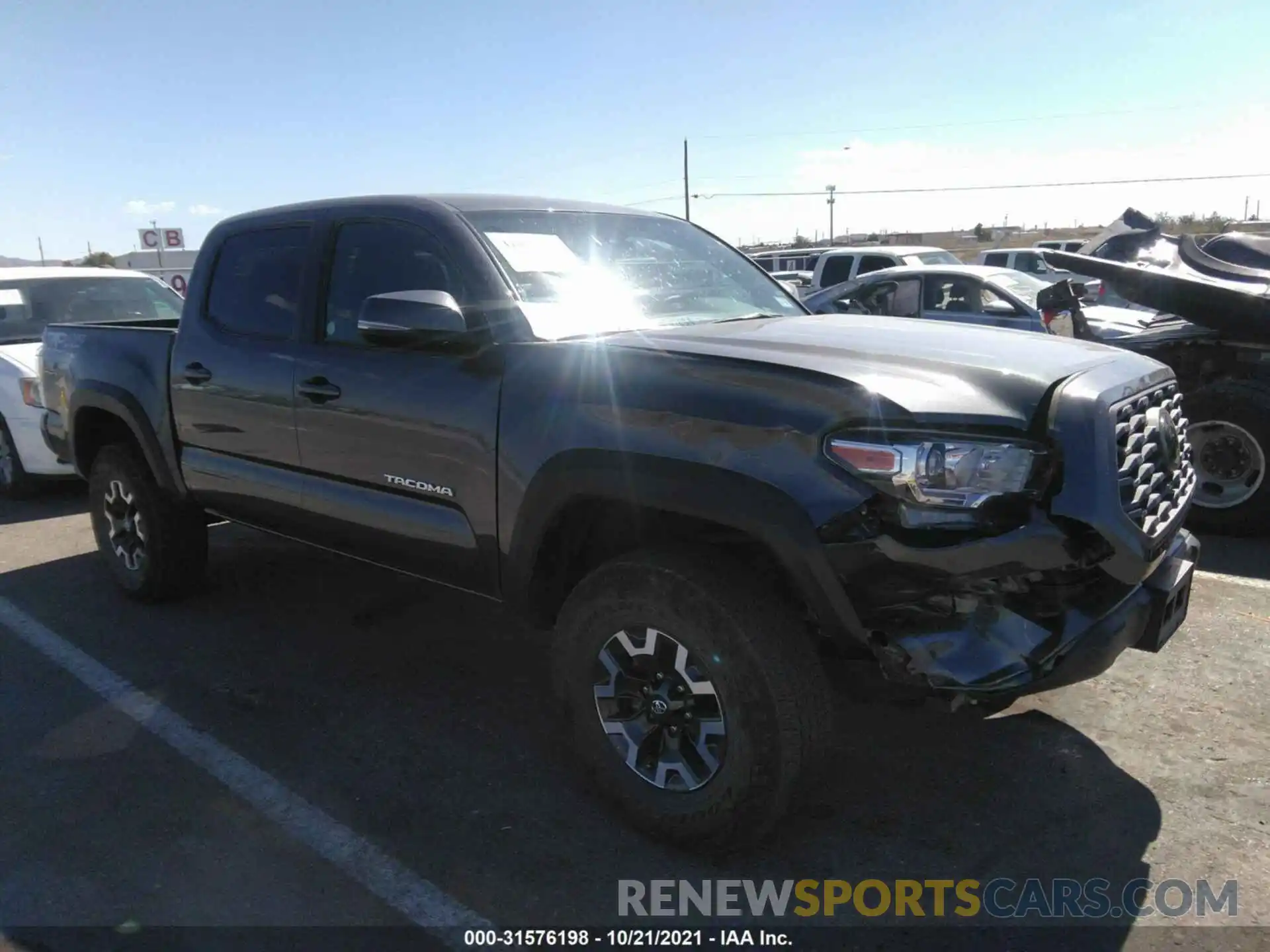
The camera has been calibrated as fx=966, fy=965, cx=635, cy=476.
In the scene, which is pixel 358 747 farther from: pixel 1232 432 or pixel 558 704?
pixel 1232 432

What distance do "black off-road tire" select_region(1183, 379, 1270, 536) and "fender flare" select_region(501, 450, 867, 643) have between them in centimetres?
439

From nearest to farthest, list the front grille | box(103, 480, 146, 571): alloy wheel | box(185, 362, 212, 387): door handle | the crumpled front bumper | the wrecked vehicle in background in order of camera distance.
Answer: the crumpled front bumper, the front grille, box(185, 362, 212, 387): door handle, box(103, 480, 146, 571): alloy wheel, the wrecked vehicle in background

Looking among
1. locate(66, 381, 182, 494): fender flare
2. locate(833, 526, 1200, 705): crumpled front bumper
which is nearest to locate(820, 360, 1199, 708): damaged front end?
locate(833, 526, 1200, 705): crumpled front bumper

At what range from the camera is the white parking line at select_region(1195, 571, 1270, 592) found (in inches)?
198

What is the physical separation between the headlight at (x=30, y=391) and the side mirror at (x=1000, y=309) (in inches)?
339

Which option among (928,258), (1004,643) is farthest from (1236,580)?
(928,258)

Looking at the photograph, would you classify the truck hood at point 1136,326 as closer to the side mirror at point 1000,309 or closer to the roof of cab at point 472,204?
the side mirror at point 1000,309

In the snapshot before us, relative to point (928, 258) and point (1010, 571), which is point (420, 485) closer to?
point (1010, 571)

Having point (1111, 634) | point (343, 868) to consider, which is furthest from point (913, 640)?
point (343, 868)

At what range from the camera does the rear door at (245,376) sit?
4027mm

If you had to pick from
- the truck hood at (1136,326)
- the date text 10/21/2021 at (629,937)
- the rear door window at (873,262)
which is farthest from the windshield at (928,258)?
the date text 10/21/2021 at (629,937)

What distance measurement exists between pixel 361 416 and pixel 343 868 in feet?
5.13

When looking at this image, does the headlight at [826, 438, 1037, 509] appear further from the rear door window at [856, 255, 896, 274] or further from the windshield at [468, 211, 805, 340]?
the rear door window at [856, 255, 896, 274]

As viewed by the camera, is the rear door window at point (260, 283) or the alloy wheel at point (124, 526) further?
the alloy wheel at point (124, 526)
